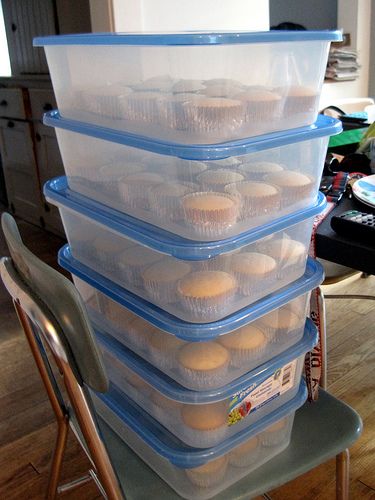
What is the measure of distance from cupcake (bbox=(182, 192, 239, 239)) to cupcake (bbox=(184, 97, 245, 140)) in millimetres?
76

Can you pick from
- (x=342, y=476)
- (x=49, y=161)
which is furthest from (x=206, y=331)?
(x=49, y=161)

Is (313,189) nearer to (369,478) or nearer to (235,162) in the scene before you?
(235,162)

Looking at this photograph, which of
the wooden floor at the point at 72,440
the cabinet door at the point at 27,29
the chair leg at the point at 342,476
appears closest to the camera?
the chair leg at the point at 342,476

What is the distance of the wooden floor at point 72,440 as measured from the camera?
3.91ft

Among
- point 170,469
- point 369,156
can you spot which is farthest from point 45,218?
point 170,469

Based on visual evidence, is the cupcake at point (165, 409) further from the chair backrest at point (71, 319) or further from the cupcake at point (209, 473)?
the chair backrest at point (71, 319)

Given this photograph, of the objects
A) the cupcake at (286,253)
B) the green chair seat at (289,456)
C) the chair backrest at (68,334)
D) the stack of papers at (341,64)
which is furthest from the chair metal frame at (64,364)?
the stack of papers at (341,64)

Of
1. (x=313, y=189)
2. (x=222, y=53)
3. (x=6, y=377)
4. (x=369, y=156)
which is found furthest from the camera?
(x=6, y=377)

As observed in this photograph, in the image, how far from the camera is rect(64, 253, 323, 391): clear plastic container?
0.65 metres

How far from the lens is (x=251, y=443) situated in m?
0.78

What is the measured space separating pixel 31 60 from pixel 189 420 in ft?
7.62

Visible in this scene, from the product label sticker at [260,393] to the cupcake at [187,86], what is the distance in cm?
40

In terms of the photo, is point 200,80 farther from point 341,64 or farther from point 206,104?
point 341,64

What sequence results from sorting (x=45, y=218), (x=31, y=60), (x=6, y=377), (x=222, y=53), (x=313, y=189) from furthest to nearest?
(x=45, y=218)
(x=31, y=60)
(x=6, y=377)
(x=313, y=189)
(x=222, y=53)
